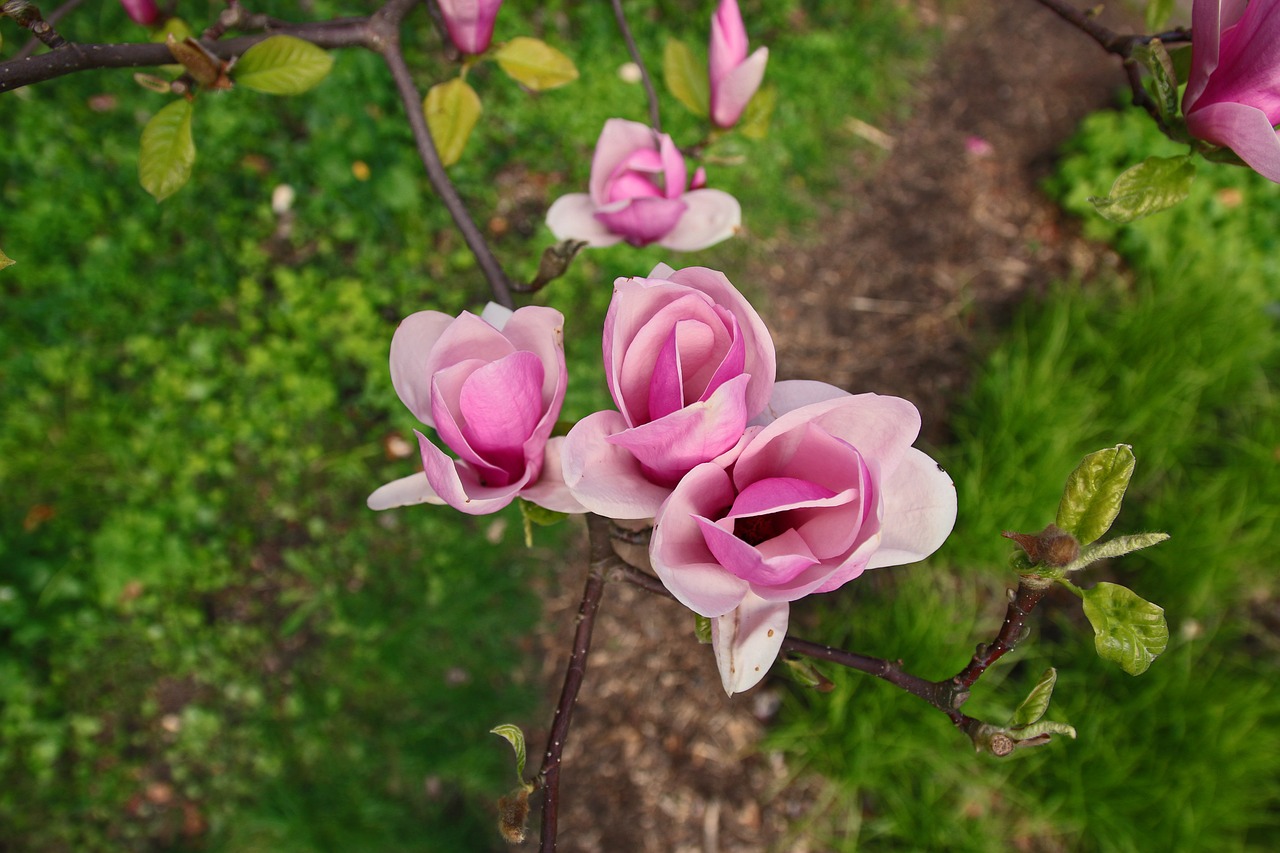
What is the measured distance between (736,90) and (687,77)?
145 mm

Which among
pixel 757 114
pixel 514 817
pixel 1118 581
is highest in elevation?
pixel 757 114

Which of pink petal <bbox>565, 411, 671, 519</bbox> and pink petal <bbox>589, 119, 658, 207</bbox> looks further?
pink petal <bbox>589, 119, 658, 207</bbox>

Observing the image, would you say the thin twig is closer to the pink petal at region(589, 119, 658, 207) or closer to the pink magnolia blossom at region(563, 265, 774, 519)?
the pink petal at region(589, 119, 658, 207)

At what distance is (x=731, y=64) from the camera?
0.96 m

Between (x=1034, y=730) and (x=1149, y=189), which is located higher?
(x=1149, y=189)

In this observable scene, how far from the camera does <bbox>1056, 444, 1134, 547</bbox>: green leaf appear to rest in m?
0.54

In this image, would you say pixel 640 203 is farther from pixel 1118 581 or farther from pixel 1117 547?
pixel 1118 581

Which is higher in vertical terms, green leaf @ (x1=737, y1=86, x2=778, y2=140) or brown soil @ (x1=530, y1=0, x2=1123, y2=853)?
green leaf @ (x1=737, y1=86, x2=778, y2=140)

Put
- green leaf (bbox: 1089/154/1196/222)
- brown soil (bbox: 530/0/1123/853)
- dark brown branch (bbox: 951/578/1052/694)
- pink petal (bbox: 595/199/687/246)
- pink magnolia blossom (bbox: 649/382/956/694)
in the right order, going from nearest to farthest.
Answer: pink magnolia blossom (bbox: 649/382/956/694) < dark brown branch (bbox: 951/578/1052/694) < green leaf (bbox: 1089/154/1196/222) < pink petal (bbox: 595/199/687/246) < brown soil (bbox: 530/0/1123/853)

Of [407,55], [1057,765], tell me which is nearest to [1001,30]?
[407,55]

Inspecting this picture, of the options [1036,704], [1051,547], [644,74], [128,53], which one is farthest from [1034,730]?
[128,53]

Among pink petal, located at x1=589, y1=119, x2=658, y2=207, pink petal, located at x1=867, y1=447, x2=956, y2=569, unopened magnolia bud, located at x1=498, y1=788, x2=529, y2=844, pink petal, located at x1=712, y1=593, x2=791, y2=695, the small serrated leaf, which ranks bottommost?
unopened magnolia bud, located at x1=498, y1=788, x2=529, y2=844

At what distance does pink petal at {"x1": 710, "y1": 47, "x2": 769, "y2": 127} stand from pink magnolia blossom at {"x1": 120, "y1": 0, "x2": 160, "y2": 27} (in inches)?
28.0

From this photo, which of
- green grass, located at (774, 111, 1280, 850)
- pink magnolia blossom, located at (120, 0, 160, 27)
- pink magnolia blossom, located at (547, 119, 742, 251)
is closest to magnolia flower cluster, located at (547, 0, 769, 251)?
pink magnolia blossom, located at (547, 119, 742, 251)
